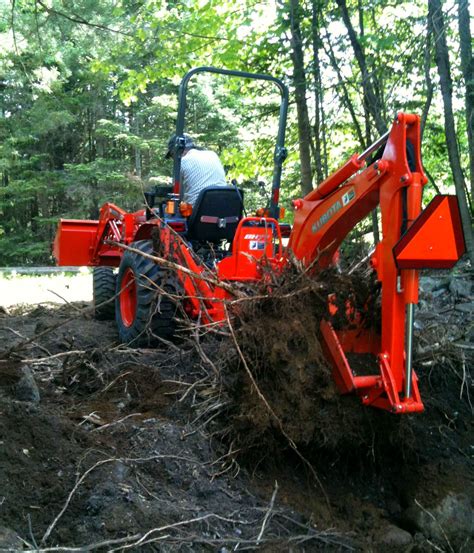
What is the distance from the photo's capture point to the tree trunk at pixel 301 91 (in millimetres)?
9000

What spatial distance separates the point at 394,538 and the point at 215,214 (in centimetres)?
346

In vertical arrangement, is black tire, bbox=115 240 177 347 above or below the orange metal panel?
below

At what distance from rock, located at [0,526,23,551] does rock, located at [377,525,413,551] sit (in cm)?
196

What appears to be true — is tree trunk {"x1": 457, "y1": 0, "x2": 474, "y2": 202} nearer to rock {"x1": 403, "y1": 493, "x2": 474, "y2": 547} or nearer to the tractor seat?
the tractor seat

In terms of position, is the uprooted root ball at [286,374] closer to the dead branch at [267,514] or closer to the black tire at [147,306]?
the dead branch at [267,514]

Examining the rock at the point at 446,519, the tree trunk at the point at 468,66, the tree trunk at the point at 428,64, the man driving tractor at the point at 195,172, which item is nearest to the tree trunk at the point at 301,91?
the tree trunk at the point at 428,64

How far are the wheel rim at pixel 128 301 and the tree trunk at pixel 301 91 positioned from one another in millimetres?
4066

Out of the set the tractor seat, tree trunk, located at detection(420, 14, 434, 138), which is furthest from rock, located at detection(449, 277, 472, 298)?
the tractor seat

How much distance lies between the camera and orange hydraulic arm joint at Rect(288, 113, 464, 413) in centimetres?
332

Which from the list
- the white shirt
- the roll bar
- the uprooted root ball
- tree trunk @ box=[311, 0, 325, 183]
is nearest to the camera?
the uprooted root ball

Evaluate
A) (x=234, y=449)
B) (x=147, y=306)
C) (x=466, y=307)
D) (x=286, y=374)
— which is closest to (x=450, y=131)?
(x=466, y=307)

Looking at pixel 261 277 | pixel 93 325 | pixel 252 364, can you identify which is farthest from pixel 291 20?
pixel 252 364

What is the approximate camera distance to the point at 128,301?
665cm

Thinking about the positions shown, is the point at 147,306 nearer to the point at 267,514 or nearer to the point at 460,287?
the point at 267,514
